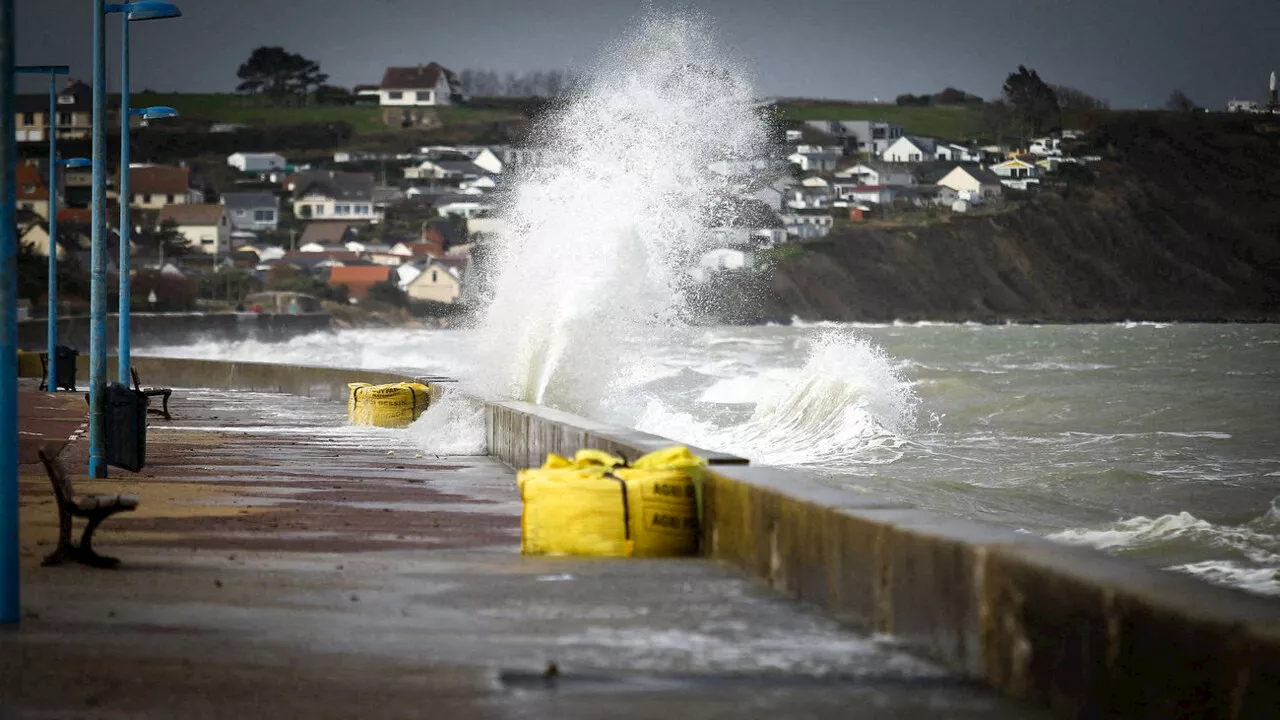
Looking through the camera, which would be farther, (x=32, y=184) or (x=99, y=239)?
(x=32, y=184)

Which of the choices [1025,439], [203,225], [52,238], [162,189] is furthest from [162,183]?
[1025,439]

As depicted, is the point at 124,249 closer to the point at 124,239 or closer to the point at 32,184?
the point at 124,239

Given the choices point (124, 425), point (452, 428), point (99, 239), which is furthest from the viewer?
point (452, 428)

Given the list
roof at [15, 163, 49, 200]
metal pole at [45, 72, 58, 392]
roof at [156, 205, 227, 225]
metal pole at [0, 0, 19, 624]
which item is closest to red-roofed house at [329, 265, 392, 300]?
roof at [156, 205, 227, 225]

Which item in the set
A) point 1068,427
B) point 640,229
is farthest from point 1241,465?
point 640,229

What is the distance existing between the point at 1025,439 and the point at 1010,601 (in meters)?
25.4

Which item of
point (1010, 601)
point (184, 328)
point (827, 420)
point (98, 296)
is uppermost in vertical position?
point (98, 296)

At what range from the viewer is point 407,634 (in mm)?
7707

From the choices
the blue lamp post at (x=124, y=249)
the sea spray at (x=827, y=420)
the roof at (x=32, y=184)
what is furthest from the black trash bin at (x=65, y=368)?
the roof at (x=32, y=184)

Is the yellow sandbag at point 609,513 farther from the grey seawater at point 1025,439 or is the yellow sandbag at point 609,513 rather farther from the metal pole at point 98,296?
the metal pole at point 98,296

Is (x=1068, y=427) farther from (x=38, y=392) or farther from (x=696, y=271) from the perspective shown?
(x=38, y=392)

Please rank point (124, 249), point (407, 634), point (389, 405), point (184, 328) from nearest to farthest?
1. point (407, 634)
2. point (389, 405)
3. point (124, 249)
4. point (184, 328)

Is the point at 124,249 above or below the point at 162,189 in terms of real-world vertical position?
below

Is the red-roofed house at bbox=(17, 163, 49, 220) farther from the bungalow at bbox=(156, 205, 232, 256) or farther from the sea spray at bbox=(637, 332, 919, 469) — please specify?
the sea spray at bbox=(637, 332, 919, 469)
